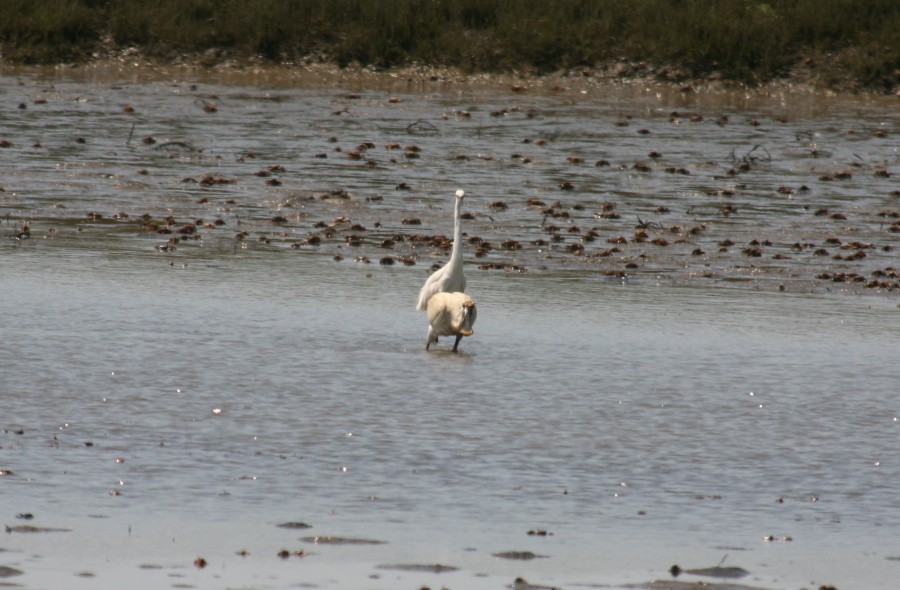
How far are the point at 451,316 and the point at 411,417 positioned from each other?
2.45m

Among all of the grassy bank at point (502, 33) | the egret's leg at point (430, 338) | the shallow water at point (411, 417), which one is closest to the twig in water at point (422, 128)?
the grassy bank at point (502, 33)

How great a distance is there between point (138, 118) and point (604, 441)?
17197 mm

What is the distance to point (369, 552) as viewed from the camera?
6582 mm

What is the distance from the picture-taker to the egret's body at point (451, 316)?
11469mm

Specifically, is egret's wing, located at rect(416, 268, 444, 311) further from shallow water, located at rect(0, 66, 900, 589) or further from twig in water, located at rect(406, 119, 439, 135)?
twig in water, located at rect(406, 119, 439, 135)

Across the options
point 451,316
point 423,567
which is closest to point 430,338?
point 451,316

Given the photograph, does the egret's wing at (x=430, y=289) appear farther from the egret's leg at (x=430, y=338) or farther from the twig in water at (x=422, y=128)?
the twig in water at (x=422, y=128)

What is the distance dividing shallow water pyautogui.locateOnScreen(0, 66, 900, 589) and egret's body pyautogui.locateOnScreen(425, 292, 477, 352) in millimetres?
173

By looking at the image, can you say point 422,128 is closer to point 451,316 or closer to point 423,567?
point 451,316

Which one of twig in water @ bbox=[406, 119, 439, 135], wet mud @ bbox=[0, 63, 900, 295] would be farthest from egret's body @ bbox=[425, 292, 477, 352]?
twig in water @ bbox=[406, 119, 439, 135]

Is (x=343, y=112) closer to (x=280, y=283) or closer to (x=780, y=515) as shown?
(x=280, y=283)

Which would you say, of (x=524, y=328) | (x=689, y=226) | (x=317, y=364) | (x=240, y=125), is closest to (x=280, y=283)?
(x=524, y=328)

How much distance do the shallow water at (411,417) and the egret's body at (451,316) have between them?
0.17m

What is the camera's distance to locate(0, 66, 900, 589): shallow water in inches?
263
